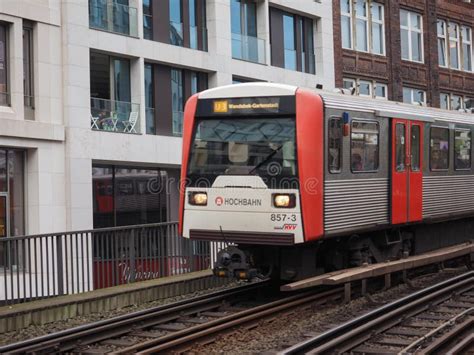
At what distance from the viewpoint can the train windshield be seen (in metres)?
10.8

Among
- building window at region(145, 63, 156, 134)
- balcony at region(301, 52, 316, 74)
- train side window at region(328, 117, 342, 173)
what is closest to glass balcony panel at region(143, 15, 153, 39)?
building window at region(145, 63, 156, 134)

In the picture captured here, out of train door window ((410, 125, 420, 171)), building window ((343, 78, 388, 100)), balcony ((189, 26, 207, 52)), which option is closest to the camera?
train door window ((410, 125, 420, 171))

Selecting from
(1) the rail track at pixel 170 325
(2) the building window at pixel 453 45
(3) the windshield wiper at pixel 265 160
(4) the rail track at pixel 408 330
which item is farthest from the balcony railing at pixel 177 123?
(2) the building window at pixel 453 45

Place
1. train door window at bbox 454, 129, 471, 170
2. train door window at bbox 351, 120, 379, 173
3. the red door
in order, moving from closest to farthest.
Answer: train door window at bbox 351, 120, 379, 173
the red door
train door window at bbox 454, 129, 471, 170

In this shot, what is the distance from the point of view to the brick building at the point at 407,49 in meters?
30.2

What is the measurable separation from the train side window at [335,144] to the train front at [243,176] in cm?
72

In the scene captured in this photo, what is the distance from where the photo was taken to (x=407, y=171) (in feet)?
43.0

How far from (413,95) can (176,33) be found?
14843 millimetres

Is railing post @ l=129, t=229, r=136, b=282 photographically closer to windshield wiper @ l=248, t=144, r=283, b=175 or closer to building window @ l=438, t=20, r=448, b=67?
windshield wiper @ l=248, t=144, r=283, b=175

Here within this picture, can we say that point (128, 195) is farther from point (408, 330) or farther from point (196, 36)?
point (408, 330)

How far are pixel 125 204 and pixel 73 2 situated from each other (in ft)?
19.1

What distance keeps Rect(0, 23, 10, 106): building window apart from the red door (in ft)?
32.9

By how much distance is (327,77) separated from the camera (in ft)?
93.8

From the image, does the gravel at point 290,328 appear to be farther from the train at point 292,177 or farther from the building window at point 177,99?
the building window at point 177,99
